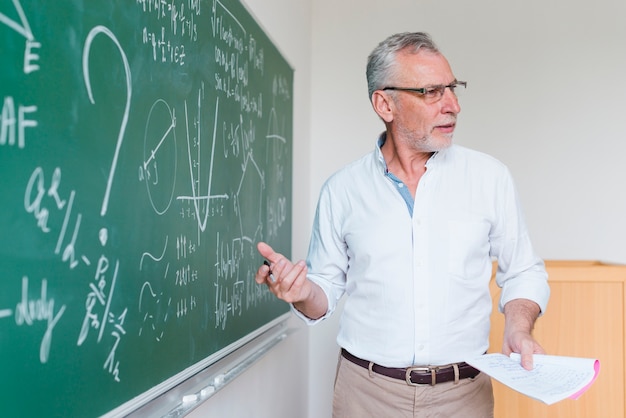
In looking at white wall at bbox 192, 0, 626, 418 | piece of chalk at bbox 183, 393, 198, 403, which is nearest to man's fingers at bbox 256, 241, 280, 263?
piece of chalk at bbox 183, 393, 198, 403

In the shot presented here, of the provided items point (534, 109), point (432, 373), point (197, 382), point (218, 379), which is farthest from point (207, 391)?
point (534, 109)

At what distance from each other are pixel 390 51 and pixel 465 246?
1.98 ft

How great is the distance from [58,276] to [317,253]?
1.00m

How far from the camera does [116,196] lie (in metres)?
1.35

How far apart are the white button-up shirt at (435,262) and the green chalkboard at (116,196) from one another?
441 millimetres

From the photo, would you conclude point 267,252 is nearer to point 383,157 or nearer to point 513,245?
point 383,157

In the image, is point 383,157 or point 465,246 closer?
point 465,246

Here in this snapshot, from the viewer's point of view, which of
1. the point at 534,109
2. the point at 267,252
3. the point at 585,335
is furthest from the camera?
the point at 534,109

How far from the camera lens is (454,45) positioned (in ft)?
12.4

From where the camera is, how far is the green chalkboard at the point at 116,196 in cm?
103

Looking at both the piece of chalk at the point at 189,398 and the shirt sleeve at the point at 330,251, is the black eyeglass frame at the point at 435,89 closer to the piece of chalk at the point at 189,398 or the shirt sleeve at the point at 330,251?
the shirt sleeve at the point at 330,251

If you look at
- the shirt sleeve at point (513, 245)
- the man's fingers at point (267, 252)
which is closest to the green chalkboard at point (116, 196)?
the man's fingers at point (267, 252)

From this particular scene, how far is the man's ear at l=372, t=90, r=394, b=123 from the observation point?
6.41 feet

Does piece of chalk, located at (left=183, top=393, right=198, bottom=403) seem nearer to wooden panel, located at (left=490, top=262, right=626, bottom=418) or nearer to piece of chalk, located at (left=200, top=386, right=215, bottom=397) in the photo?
piece of chalk, located at (left=200, top=386, right=215, bottom=397)
